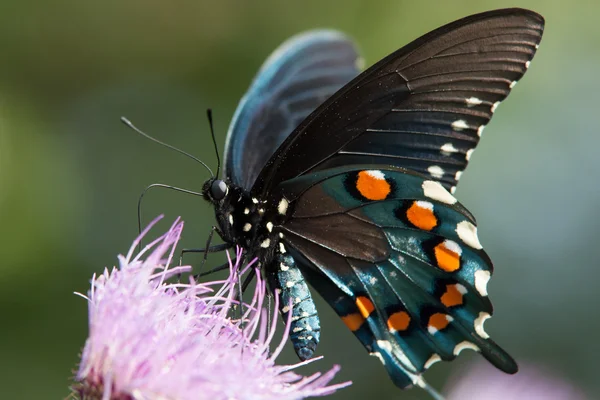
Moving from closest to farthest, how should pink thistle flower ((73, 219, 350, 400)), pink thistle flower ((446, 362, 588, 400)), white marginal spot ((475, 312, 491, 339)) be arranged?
pink thistle flower ((73, 219, 350, 400)), white marginal spot ((475, 312, 491, 339)), pink thistle flower ((446, 362, 588, 400))

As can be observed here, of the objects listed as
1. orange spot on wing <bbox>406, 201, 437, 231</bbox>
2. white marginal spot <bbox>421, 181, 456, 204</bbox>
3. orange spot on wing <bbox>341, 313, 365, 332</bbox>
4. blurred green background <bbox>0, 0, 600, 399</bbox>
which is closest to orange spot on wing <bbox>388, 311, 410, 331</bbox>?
orange spot on wing <bbox>341, 313, 365, 332</bbox>

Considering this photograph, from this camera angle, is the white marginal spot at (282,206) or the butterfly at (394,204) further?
the white marginal spot at (282,206)

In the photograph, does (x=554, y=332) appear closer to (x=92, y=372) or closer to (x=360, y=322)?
(x=360, y=322)

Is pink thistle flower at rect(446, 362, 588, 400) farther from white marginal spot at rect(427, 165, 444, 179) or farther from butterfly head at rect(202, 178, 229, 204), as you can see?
butterfly head at rect(202, 178, 229, 204)

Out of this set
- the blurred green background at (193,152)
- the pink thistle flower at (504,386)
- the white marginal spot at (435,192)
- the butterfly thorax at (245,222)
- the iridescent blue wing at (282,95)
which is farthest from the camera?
the blurred green background at (193,152)

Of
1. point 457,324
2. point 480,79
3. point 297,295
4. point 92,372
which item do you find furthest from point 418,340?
point 92,372

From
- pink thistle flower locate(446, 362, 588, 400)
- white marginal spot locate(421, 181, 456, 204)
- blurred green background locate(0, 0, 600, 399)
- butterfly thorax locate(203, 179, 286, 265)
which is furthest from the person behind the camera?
blurred green background locate(0, 0, 600, 399)

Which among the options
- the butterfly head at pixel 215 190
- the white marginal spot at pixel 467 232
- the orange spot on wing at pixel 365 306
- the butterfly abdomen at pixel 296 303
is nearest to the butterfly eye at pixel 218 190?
the butterfly head at pixel 215 190

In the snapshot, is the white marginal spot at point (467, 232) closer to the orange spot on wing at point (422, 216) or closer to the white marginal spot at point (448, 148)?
the orange spot on wing at point (422, 216)
